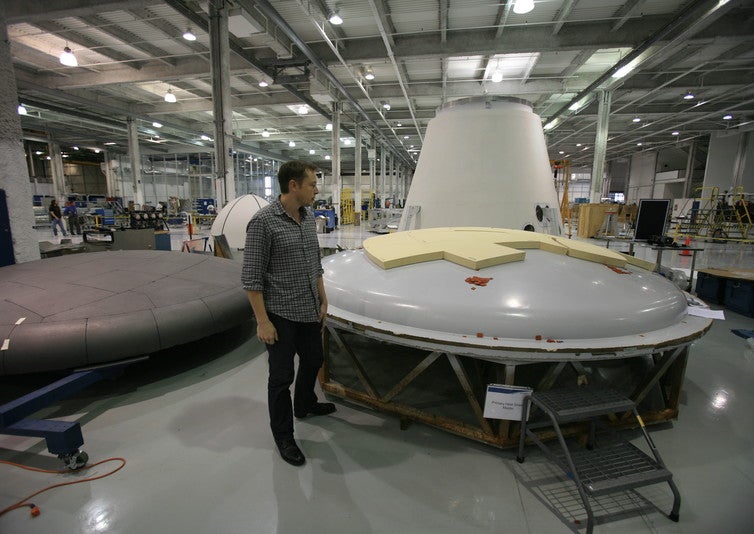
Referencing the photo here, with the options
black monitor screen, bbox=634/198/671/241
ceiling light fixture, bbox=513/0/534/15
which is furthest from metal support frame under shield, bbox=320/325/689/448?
ceiling light fixture, bbox=513/0/534/15

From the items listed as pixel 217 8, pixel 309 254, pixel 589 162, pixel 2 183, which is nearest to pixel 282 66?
pixel 217 8

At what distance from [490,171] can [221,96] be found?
271 inches

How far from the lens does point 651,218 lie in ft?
20.6

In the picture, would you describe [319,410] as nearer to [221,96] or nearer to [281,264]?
[281,264]

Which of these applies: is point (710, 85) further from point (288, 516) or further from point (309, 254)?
point (288, 516)

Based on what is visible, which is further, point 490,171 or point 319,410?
point 490,171

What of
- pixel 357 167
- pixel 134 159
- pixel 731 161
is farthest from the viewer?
pixel 731 161

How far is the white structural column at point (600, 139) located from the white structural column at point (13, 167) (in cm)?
1554

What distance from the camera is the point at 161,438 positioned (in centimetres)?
246

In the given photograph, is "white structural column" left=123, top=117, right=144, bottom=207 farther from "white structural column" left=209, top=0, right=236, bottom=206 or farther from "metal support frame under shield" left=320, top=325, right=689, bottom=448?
"metal support frame under shield" left=320, top=325, right=689, bottom=448

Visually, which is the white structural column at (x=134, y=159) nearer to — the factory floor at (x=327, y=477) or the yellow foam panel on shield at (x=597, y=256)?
the factory floor at (x=327, y=477)

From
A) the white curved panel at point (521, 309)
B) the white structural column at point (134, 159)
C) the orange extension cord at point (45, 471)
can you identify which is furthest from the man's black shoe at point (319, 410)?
the white structural column at point (134, 159)

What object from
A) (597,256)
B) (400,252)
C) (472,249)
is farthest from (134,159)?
(597,256)

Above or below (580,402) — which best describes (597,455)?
below
